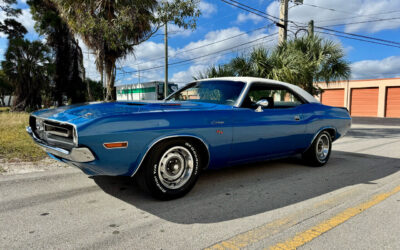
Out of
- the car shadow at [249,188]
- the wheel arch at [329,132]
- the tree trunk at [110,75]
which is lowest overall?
the car shadow at [249,188]

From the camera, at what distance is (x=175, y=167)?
3178mm

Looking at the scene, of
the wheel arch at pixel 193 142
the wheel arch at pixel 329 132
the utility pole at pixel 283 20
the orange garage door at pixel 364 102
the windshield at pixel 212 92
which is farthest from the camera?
the orange garage door at pixel 364 102

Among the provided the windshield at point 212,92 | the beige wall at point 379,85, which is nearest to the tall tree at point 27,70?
the windshield at point 212,92

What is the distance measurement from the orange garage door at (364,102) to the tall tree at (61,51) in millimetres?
28335

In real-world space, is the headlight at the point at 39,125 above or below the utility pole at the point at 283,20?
below

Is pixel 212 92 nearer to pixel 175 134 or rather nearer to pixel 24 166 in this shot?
pixel 175 134

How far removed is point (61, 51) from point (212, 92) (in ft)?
63.4

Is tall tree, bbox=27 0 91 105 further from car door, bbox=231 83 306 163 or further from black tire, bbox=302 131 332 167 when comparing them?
car door, bbox=231 83 306 163

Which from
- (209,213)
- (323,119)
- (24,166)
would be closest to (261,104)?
(209,213)

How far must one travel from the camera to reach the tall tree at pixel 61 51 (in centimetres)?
1894

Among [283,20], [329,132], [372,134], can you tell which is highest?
[283,20]

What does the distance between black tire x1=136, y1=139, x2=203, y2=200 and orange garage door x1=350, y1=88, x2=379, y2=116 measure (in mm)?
33107

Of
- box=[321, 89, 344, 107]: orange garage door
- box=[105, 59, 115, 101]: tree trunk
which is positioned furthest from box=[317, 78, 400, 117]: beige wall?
box=[105, 59, 115, 101]: tree trunk

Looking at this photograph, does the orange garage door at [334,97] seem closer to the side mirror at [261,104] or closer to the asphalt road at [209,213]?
the asphalt road at [209,213]
